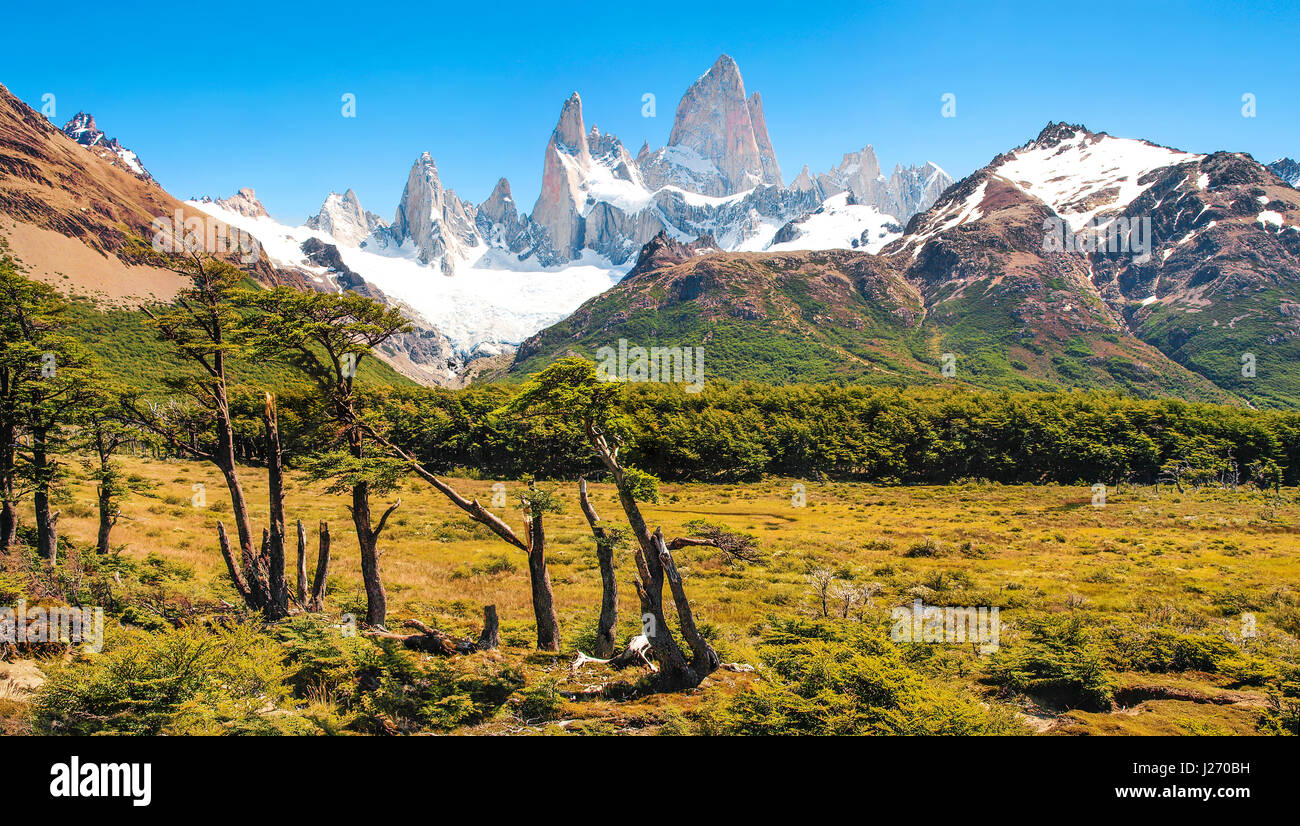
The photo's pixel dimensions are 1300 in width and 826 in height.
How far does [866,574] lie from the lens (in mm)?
33562

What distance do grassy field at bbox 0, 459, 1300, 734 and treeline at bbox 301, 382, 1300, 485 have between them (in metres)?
20.3

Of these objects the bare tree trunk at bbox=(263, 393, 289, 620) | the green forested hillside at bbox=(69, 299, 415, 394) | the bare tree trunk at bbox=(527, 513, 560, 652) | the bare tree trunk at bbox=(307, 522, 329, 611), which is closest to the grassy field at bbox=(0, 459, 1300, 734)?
the bare tree trunk at bbox=(527, 513, 560, 652)

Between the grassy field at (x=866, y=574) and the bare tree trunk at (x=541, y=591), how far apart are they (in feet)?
2.18

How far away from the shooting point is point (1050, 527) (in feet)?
173

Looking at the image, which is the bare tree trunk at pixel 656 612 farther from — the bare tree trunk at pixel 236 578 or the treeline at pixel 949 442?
the treeline at pixel 949 442

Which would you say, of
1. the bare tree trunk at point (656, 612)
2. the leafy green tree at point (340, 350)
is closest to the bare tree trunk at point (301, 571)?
the leafy green tree at point (340, 350)

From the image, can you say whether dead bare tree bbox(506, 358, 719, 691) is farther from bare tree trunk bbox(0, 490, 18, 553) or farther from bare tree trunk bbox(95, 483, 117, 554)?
bare tree trunk bbox(0, 490, 18, 553)

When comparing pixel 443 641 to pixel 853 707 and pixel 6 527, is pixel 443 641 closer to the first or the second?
pixel 853 707

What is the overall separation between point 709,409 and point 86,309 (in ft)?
454

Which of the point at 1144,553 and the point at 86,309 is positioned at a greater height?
the point at 86,309

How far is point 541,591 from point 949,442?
286 ft

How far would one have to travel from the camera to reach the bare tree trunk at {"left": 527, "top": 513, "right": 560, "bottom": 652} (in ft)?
55.1

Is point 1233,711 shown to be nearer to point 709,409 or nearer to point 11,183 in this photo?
point 709,409

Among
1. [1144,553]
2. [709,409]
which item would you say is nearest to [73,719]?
[1144,553]
